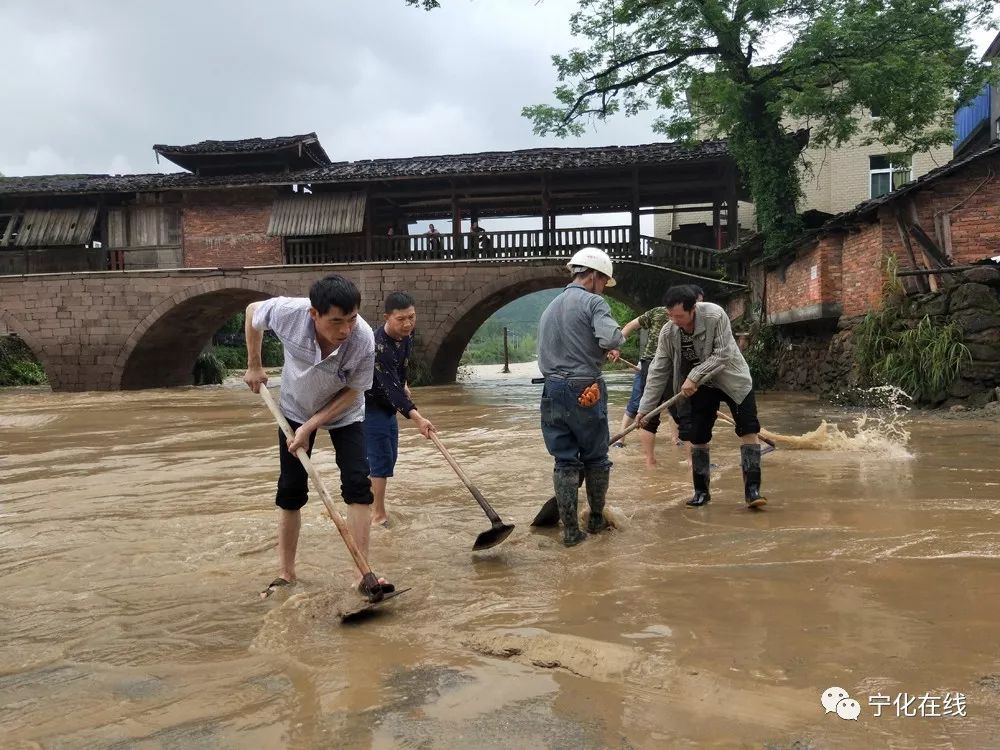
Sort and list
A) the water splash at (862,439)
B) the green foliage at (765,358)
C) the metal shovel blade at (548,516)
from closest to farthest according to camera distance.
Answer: the metal shovel blade at (548,516) → the water splash at (862,439) → the green foliage at (765,358)

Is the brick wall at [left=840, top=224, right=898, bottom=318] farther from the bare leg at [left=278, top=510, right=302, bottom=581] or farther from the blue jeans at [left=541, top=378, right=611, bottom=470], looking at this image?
the bare leg at [left=278, top=510, right=302, bottom=581]

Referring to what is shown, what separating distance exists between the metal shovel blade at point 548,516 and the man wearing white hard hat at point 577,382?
9.0 inches

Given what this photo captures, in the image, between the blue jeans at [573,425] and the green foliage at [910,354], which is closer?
the blue jeans at [573,425]

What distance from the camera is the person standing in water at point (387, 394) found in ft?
13.8

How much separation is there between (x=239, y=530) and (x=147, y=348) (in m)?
17.4

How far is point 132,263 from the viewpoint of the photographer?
797 inches

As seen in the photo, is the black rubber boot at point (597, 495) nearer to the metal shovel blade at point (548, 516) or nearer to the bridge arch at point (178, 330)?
the metal shovel blade at point (548, 516)

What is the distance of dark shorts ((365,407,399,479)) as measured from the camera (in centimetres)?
430

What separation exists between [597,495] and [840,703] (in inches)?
79.7

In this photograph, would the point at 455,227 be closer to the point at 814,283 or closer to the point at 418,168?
the point at 418,168

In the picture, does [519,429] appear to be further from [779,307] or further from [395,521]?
[779,307]

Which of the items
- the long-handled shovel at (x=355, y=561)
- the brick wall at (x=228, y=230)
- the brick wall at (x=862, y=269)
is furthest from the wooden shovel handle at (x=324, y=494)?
the brick wall at (x=228, y=230)

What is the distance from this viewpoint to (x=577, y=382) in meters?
3.71

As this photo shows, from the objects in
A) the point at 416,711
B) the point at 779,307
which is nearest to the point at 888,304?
the point at 779,307
